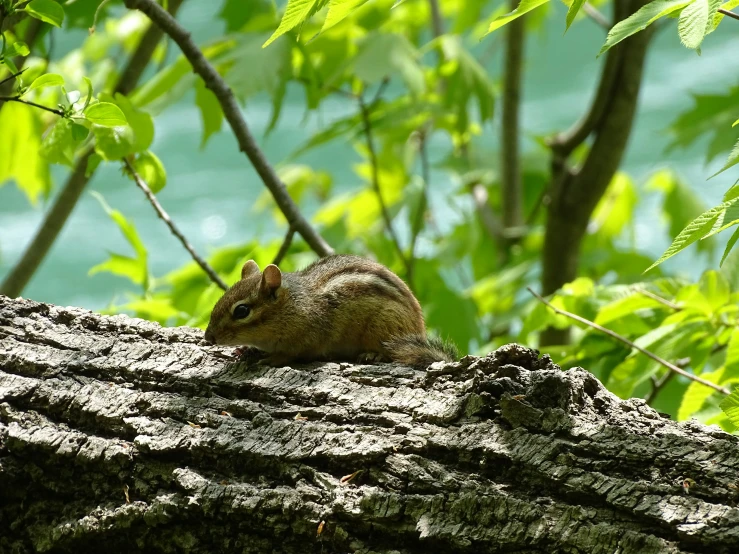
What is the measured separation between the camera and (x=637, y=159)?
12203mm

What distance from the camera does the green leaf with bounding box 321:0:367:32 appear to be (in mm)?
1968

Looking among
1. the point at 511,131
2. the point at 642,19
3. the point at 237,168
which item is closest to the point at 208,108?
the point at 642,19

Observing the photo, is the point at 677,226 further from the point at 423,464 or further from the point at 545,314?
the point at 423,464

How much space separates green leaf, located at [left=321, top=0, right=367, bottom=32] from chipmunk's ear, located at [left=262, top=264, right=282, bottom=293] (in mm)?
1557

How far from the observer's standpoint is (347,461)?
2.17 metres

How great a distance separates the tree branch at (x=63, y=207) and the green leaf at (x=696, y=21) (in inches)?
128

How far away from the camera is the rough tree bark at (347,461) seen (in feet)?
6.38

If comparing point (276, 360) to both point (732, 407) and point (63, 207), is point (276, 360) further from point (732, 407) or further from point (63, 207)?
point (63, 207)

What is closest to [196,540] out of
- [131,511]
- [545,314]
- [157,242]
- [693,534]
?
[131,511]

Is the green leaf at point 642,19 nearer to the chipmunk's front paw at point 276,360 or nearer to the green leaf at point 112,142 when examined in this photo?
the chipmunk's front paw at point 276,360

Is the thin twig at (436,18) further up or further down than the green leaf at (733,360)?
further up

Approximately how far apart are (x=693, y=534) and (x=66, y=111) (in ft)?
6.54

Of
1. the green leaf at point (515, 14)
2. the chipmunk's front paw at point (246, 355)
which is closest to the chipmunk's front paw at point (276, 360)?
the chipmunk's front paw at point (246, 355)

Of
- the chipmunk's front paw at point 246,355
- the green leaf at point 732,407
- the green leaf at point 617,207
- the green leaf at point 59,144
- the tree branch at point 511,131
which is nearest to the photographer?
the green leaf at point 732,407
